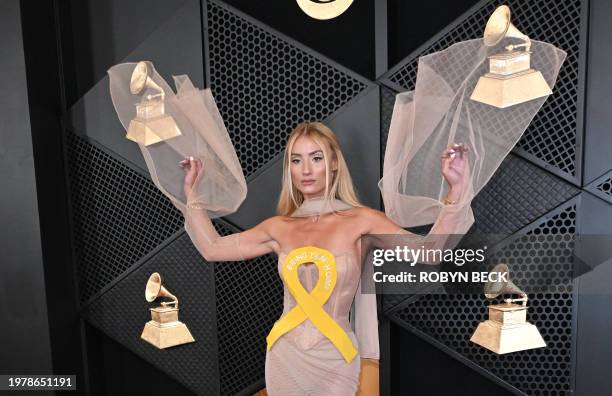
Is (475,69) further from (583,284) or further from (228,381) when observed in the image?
(228,381)

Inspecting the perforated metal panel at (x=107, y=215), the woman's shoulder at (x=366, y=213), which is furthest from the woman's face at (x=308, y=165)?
the perforated metal panel at (x=107, y=215)

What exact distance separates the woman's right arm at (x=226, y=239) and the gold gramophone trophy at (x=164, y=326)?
0.44m

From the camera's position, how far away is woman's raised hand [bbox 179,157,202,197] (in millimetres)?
2410

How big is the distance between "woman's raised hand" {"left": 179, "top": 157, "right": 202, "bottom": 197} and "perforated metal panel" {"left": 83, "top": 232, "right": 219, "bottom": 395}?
2.56 ft

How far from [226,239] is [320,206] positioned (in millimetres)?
429

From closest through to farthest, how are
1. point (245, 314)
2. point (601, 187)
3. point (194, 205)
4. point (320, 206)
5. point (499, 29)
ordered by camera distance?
point (499, 29)
point (320, 206)
point (194, 205)
point (601, 187)
point (245, 314)

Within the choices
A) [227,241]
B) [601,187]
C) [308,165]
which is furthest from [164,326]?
[601,187]

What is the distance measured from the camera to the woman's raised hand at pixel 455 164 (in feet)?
6.70

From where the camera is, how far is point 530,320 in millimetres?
2764

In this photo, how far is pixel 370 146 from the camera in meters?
2.82

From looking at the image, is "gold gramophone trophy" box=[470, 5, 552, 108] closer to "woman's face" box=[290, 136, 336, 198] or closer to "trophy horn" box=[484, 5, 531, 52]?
"trophy horn" box=[484, 5, 531, 52]

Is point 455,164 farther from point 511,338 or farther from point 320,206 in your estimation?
point 511,338

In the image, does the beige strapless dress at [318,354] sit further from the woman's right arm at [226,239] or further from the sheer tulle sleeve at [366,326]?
the woman's right arm at [226,239]

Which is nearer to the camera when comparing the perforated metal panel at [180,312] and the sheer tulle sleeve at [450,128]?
the sheer tulle sleeve at [450,128]
